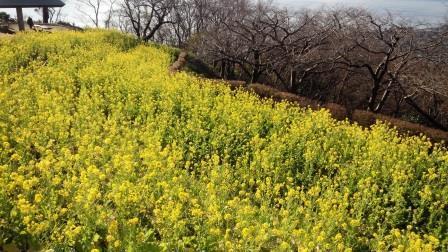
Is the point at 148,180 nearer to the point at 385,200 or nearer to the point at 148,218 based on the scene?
the point at 148,218

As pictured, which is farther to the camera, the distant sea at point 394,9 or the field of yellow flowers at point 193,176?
the distant sea at point 394,9

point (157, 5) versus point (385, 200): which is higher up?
point (157, 5)

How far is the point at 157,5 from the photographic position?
34.8 metres

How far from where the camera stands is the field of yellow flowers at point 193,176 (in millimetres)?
5008

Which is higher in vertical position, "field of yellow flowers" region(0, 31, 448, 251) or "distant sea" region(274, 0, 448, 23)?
"distant sea" region(274, 0, 448, 23)

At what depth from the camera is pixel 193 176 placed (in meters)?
6.85

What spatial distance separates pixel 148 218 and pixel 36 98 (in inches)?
226

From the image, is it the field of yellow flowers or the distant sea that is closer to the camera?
the field of yellow flowers

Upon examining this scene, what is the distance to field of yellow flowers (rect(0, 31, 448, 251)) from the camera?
501cm

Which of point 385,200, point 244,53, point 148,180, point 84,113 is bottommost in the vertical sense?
point 385,200

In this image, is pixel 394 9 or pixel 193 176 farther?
pixel 394 9

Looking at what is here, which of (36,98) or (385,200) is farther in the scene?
(36,98)

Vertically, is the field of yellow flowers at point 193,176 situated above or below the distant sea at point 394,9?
below

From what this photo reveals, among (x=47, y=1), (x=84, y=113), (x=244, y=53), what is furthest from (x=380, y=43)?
(x=47, y=1)
